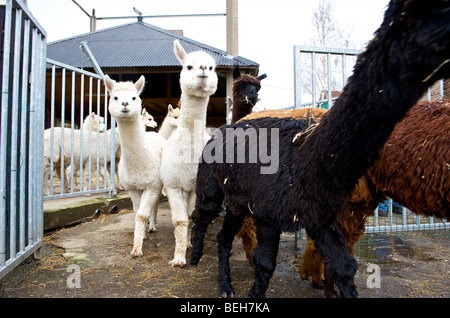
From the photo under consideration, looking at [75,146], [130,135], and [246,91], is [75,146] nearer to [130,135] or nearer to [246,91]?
[130,135]

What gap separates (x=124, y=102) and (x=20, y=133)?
1063 millimetres

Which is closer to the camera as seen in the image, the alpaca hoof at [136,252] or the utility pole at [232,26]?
the alpaca hoof at [136,252]

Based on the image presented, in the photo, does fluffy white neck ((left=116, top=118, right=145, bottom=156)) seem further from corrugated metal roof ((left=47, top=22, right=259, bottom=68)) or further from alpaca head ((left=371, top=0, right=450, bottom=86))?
corrugated metal roof ((left=47, top=22, right=259, bottom=68))

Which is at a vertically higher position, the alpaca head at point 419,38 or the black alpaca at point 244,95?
the black alpaca at point 244,95

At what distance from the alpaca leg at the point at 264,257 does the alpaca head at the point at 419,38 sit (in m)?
1.21

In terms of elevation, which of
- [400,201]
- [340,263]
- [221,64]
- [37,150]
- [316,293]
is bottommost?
[316,293]

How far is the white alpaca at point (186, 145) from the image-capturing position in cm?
317

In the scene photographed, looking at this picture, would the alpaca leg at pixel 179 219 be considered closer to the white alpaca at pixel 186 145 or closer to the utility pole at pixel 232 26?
the white alpaca at pixel 186 145

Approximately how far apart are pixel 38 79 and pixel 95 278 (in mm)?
2224

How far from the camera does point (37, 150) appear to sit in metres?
3.07

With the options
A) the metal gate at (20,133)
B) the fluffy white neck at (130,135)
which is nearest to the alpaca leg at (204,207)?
the fluffy white neck at (130,135)

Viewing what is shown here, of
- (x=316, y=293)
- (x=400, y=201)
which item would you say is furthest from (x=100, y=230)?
(x=400, y=201)

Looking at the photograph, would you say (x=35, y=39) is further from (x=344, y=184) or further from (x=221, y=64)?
(x=221, y=64)

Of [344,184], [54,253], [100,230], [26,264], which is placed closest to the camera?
[344,184]
